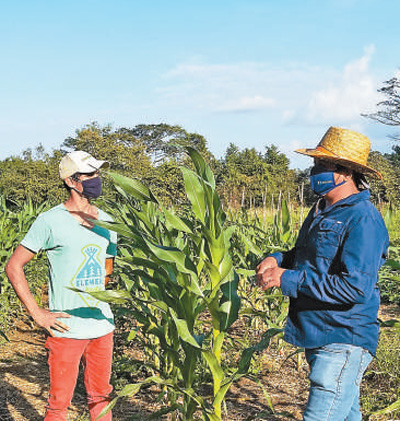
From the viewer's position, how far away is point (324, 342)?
2.06 metres

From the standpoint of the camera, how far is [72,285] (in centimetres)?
251

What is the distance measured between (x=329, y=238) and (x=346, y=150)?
38 centimetres

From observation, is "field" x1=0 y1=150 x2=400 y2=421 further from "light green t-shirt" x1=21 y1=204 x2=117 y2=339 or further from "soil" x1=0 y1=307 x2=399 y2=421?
"light green t-shirt" x1=21 y1=204 x2=117 y2=339

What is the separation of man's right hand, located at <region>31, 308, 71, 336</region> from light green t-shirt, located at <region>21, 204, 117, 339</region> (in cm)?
3

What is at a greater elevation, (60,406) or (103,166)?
(103,166)

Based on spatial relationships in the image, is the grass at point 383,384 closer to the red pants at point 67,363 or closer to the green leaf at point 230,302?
the green leaf at point 230,302

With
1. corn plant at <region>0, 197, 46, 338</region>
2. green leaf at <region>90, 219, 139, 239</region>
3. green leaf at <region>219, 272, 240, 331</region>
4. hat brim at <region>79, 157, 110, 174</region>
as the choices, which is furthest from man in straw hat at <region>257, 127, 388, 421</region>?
corn plant at <region>0, 197, 46, 338</region>

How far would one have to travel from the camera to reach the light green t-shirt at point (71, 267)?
8.09 ft

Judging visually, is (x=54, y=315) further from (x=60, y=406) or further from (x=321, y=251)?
(x=321, y=251)

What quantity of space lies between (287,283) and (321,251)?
18 cm

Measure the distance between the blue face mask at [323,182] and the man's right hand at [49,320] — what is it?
125 cm

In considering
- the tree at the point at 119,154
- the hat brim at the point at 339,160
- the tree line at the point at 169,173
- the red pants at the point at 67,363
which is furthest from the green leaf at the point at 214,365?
the tree at the point at 119,154

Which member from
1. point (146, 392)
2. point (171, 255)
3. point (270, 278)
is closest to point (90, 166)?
point (171, 255)

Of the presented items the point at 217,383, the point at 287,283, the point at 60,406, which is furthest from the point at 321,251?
the point at 60,406
